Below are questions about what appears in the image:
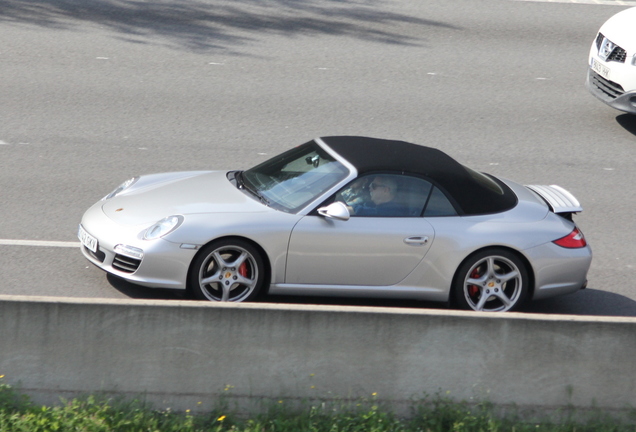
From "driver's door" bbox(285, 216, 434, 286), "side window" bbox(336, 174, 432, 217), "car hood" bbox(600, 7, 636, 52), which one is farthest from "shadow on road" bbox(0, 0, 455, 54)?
"driver's door" bbox(285, 216, 434, 286)

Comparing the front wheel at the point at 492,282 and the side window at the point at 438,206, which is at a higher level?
the side window at the point at 438,206

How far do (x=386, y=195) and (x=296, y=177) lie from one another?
80 centimetres

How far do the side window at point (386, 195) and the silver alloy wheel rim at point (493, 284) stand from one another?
67 centimetres

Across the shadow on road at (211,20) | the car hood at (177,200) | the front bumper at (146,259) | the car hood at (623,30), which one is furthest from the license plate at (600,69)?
the front bumper at (146,259)

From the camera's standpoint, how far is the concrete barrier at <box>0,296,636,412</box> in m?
5.08

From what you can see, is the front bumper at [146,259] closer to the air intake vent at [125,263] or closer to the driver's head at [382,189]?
the air intake vent at [125,263]

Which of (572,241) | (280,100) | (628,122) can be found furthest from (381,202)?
(628,122)

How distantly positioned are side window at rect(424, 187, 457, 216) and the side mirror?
2.25 ft

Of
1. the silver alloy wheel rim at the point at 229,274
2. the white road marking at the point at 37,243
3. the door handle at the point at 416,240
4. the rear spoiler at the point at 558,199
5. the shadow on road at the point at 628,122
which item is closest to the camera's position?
the silver alloy wheel rim at the point at 229,274

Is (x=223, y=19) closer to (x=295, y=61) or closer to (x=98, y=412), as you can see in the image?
(x=295, y=61)

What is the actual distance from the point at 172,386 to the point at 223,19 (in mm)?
10448

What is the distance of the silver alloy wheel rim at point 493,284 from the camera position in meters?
6.68

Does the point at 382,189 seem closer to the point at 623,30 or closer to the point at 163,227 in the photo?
the point at 163,227

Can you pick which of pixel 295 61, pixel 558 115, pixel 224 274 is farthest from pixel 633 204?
pixel 295 61
